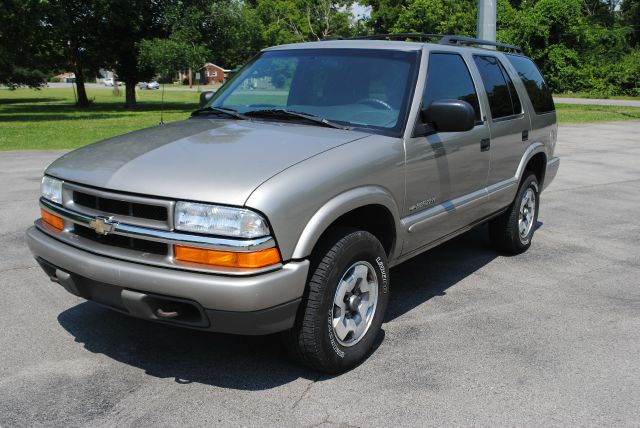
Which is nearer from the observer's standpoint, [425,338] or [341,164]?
[341,164]

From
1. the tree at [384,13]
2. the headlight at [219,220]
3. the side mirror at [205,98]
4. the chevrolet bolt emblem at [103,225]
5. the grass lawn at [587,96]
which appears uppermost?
the tree at [384,13]

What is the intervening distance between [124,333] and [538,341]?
8.85 ft

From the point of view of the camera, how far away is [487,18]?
40.0ft

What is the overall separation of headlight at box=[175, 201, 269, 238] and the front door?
136 centimetres

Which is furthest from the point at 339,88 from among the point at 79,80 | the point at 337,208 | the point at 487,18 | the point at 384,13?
the point at 384,13

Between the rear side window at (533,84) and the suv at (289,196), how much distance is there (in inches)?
43.5

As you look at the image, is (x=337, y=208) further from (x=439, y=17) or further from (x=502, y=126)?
(x=439, y=17)

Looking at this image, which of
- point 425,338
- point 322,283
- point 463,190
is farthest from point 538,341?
point 322,283

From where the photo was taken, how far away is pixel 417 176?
13.7ft

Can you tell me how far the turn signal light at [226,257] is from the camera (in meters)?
3.03

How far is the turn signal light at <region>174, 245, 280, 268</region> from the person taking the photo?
9.95ft

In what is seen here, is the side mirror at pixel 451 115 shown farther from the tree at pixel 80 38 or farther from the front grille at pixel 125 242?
the tree at pixel 80 38

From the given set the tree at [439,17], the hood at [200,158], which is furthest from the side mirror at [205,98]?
the tree at [439,17]

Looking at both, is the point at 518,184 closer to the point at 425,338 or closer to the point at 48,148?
the point at 425,338
